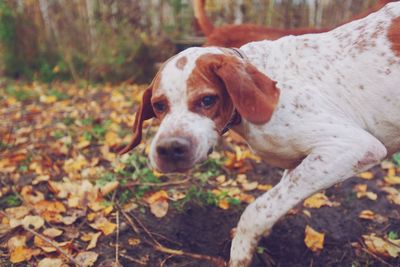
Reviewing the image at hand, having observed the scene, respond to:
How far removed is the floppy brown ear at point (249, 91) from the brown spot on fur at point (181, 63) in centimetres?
16

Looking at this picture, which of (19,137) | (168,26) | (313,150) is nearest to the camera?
(313,150)

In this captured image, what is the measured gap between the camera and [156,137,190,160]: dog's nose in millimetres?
1927

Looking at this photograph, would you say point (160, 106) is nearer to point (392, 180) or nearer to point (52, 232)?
point (52, 232)

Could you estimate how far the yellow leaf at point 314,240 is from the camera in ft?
8.82

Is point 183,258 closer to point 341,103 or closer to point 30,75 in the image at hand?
point 341,103

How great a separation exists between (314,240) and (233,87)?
1.22 meters

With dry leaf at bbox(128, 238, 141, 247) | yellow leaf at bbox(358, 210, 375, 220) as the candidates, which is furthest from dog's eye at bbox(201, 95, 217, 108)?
yellow leaf at bbox(358, 210, 375, 220)

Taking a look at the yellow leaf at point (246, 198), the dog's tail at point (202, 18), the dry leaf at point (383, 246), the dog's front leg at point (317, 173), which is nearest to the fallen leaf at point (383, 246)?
the dry leaf at point (383, 246)

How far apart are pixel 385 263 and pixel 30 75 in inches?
293

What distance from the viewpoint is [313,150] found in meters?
2.24

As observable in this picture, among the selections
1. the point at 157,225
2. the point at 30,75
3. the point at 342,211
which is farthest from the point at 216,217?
the point at 30,75

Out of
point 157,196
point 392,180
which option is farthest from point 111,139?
point 392,180

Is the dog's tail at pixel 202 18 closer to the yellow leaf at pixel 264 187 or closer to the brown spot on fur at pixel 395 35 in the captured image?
the yellow leaf at pixel 264 187

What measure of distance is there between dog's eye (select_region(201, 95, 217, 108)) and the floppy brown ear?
8 cm
